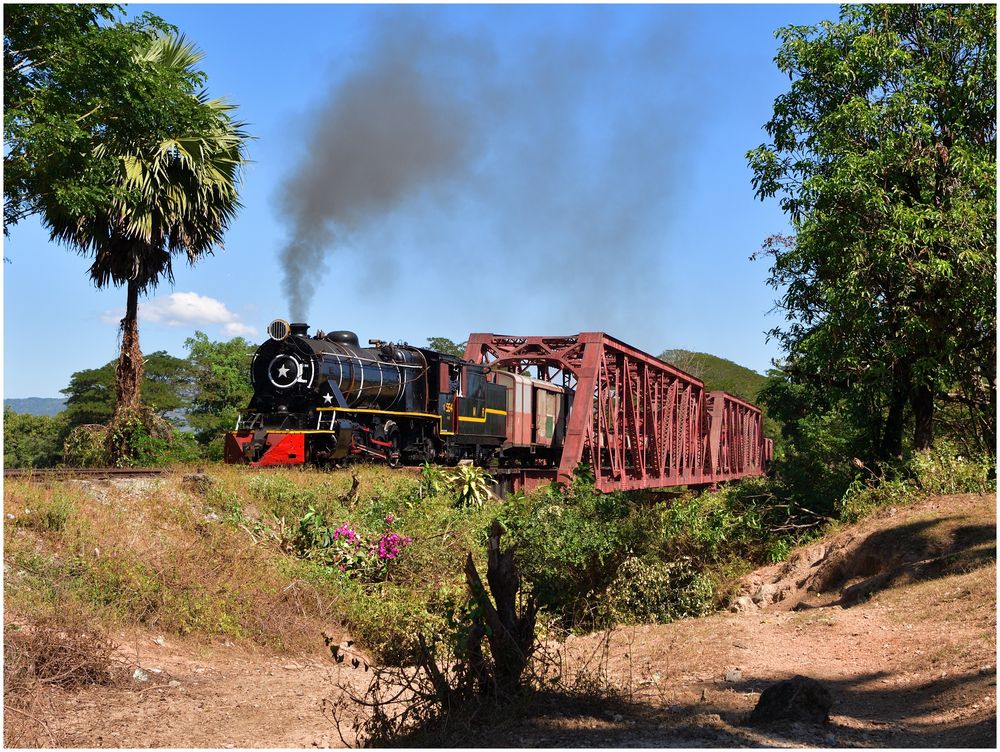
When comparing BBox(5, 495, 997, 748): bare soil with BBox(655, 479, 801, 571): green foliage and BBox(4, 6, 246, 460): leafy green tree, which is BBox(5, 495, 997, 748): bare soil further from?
BBox(4, 6, 246, 460): leafy green tree

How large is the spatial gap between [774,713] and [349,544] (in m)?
8.73

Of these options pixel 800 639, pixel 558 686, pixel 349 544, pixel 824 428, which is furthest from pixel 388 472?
pixel 824 428

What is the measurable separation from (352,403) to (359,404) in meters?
0.28

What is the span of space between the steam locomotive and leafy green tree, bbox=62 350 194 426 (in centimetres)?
2126

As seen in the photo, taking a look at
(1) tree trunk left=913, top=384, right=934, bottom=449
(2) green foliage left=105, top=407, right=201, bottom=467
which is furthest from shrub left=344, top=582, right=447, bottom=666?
(1) tree trunk left=913, top=384, right=934, bottom=449

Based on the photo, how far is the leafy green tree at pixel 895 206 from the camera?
54.1 ft

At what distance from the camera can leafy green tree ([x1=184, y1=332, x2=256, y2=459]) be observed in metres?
41.2

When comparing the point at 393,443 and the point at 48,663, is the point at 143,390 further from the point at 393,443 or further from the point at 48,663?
the point at 48,663

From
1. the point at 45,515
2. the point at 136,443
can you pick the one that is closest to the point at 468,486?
the point at 136,443

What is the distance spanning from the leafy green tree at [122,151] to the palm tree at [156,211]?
0.02m

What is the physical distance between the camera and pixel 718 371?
106750 millimetres

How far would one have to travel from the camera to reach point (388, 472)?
706 inches

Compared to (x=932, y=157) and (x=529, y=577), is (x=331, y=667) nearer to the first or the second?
(x=529, y=577)

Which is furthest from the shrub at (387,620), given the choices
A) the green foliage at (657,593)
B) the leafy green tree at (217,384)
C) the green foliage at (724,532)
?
the leafy green tree at (217,384)
